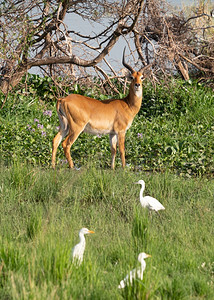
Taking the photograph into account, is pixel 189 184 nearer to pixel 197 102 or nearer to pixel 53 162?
pixel 53 162

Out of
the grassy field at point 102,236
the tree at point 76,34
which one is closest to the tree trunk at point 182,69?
the tree at point 76,34

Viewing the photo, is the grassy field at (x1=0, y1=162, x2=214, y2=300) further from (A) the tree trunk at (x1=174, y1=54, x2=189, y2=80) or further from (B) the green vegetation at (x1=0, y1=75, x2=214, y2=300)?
(A) the tree trunk at (x1=174, y1=54, x2=189, y2=80)

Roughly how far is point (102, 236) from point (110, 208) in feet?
3.55

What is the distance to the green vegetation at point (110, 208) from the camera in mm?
3338

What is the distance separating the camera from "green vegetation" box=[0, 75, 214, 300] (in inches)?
131

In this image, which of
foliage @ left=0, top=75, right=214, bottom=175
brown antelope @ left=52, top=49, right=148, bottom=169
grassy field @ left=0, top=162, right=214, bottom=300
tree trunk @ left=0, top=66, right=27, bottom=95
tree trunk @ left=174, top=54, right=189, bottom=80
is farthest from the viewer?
tree trunk @ left=174, top=54, right=189, bottom=80

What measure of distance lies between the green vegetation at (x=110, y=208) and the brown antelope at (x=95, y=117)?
52cm

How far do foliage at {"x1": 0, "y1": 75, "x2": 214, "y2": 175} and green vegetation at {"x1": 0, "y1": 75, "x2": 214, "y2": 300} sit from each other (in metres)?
0.03

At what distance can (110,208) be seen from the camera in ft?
19.0

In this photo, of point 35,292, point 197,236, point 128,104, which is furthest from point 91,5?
point 35,292

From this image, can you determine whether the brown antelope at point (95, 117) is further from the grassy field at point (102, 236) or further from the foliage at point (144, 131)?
the grassy field at point (102, 236)

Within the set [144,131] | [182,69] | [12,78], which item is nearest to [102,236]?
[144,131]

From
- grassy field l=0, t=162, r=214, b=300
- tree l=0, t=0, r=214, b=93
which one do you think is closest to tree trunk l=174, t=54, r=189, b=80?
tree l=0, t=0, r=214, b=93

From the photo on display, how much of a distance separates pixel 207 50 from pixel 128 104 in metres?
6.05
